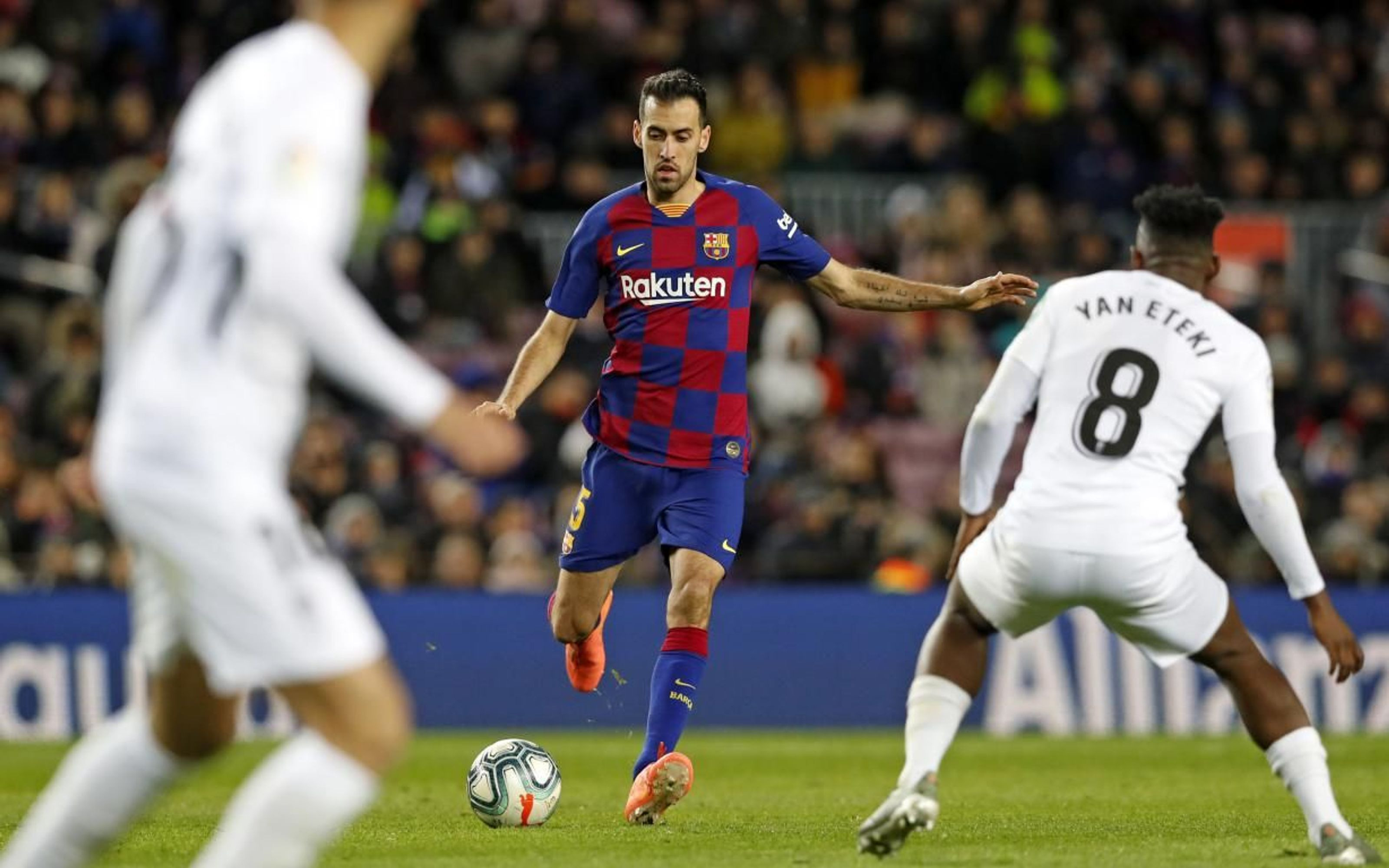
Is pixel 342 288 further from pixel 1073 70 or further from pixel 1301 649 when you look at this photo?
pixel 1073 70

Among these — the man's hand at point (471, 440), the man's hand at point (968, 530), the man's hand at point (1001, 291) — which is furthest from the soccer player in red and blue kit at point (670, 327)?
the man's hand at point (471, 440)

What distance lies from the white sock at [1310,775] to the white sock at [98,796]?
3288mm

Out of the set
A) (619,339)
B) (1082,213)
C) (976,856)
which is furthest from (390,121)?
(976,856)

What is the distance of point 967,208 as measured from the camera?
1802cm

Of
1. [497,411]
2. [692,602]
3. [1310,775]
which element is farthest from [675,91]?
[1310,775]

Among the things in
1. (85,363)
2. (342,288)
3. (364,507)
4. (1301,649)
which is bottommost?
(1301,649)

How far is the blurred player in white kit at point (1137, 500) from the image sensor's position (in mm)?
6371

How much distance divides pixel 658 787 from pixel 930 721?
165 cm

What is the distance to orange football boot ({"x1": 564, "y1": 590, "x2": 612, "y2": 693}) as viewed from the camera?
9.10 m

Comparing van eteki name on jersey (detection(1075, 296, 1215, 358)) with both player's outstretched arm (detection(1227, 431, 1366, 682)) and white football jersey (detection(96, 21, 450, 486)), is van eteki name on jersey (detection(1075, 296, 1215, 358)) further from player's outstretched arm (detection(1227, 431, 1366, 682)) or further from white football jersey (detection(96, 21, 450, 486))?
white football jersey (detection(96, 21, 450, 486))

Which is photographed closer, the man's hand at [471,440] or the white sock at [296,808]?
the man's hand at [471,440]

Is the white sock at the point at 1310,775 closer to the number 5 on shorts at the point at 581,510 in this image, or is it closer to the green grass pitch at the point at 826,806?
the green grass pitch at the point at 826,806

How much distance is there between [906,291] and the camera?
8500 mm

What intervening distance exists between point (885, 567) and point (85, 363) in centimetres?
571
